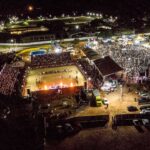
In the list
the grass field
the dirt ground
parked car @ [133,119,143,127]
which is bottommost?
the dirt ground

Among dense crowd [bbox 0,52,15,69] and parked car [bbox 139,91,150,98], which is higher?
dense crowd [bbox 0,52,15,69]

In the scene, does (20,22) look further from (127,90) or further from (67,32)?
(127,90)

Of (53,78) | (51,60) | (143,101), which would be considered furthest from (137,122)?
(51,60)

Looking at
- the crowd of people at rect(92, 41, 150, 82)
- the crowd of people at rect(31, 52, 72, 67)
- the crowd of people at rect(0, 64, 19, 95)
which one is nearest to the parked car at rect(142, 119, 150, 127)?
the crowd of people at rect(92, 41, 150, 82)

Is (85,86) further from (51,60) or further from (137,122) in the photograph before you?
(51,60)

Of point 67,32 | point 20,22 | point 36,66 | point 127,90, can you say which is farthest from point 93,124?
point 20,22

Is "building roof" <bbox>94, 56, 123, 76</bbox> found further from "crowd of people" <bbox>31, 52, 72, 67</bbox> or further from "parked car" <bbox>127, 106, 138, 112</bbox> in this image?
"parked car" <bbox>127, 106, 138, 112</bbox>

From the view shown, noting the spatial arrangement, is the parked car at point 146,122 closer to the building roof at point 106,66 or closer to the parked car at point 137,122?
the parked car at point 137,122


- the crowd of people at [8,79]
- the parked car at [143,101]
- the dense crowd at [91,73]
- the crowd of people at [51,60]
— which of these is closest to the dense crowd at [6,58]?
the crowd of people at [8,79]
